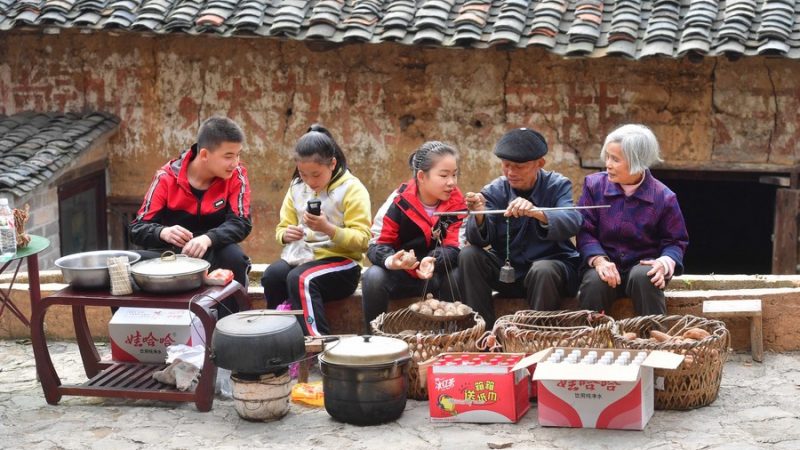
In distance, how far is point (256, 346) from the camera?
6070 mm

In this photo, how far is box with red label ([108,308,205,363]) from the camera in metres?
6.90

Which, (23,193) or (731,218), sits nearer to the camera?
(23,193)

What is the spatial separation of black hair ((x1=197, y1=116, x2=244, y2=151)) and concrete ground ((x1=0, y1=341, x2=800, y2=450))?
157 centimetres

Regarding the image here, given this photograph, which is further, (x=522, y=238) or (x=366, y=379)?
(x=522, y=238)

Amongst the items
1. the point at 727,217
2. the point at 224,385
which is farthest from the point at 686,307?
the point at 727,217

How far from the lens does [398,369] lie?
6148 millimetres

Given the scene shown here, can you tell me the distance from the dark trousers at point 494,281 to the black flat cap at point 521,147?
0.60 metres

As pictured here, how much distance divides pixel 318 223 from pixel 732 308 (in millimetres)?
2580

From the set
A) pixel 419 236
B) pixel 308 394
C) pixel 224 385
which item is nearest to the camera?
pixel 308 394

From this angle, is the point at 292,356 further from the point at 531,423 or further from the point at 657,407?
the point at 657,407

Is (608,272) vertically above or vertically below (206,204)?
below

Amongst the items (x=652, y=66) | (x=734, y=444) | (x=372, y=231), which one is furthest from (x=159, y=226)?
(x=652, y=66)

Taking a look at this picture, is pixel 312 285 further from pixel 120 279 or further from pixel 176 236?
pixel 120 279

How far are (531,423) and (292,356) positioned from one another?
1339mm
